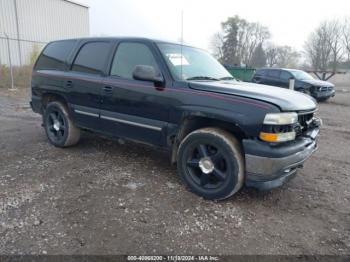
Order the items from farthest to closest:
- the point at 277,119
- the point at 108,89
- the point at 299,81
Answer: the point at 299,81
the point at 108,89
the point at 277,119

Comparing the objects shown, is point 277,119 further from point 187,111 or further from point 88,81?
point 88,81

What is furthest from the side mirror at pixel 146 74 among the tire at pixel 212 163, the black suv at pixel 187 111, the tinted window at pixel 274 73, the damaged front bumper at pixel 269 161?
the tinted window at pixel 274 73

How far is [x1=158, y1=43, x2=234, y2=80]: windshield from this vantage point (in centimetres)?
391

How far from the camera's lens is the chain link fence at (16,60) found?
567 inches

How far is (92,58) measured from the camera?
470cm

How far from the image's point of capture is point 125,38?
4.39m

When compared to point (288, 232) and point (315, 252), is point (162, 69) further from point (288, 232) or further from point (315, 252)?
point (315, 252)

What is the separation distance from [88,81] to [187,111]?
1.80m

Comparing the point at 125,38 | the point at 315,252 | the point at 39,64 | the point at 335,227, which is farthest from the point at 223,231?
the point at 39,64

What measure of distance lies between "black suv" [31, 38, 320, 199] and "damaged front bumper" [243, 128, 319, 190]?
0.01 meters

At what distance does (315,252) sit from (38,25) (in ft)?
74.0

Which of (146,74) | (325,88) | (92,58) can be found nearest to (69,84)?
(92,58)

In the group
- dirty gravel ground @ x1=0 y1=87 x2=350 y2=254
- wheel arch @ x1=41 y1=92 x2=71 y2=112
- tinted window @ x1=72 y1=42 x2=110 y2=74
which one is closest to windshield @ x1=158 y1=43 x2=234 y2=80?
tinted window @ x1=72 y1=42 x2=110 y2=74

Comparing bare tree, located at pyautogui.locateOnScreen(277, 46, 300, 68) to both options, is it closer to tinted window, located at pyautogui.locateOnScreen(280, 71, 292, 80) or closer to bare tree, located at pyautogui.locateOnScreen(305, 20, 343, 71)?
bare tree, located at pyautogui.locateOnScreen(305, 20, 343, 71)
